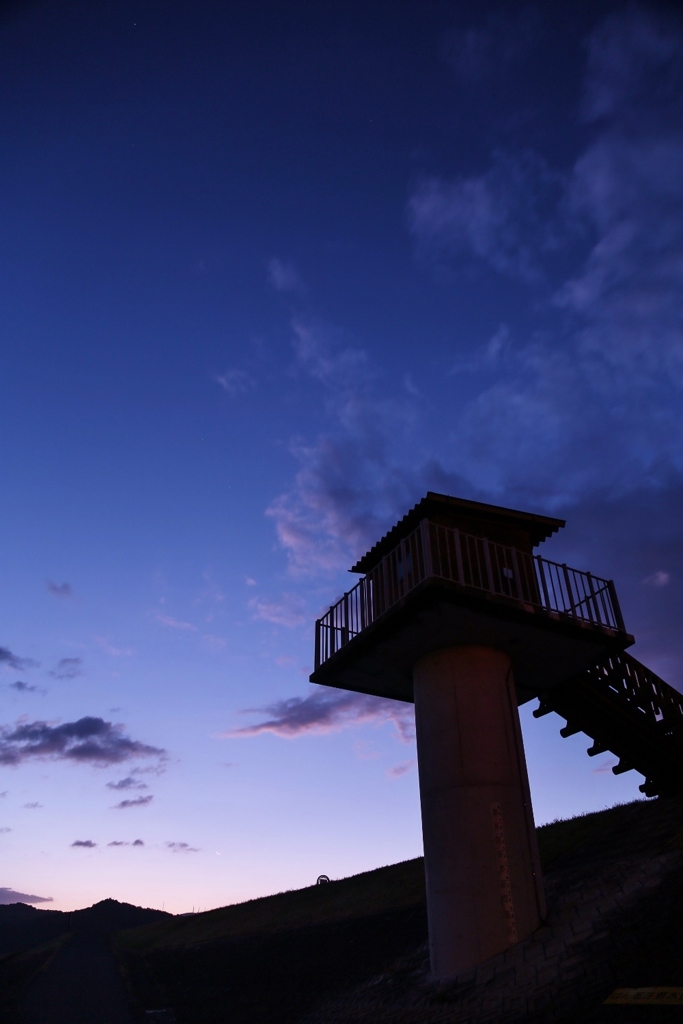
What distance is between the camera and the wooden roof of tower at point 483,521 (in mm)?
16953

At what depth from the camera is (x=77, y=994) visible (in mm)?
25594

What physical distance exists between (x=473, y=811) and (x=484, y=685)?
9.22 feet

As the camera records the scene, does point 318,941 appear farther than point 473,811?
Yes

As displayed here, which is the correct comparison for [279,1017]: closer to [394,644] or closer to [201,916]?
[394,644]

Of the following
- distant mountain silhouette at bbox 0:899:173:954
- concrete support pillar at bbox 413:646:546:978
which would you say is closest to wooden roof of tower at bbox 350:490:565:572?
concrete support pillar at bbox 413:646:546:978

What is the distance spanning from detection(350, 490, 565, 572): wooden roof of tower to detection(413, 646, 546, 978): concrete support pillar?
3210 mm

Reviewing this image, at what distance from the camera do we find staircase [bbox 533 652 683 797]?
16.0m

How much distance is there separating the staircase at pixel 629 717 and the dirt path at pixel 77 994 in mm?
15874

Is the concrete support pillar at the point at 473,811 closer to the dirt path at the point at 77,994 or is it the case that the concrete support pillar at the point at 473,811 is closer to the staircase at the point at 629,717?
the staircase at the point at 629,717

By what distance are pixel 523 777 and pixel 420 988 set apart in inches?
192

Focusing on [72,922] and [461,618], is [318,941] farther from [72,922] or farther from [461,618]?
[72,922]

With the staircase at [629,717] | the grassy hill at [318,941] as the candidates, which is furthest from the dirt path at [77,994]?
the staircase at [629,717]


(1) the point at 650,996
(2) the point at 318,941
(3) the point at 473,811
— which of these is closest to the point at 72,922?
Result: (2) the point at 318,941

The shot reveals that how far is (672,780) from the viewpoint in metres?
16.7
